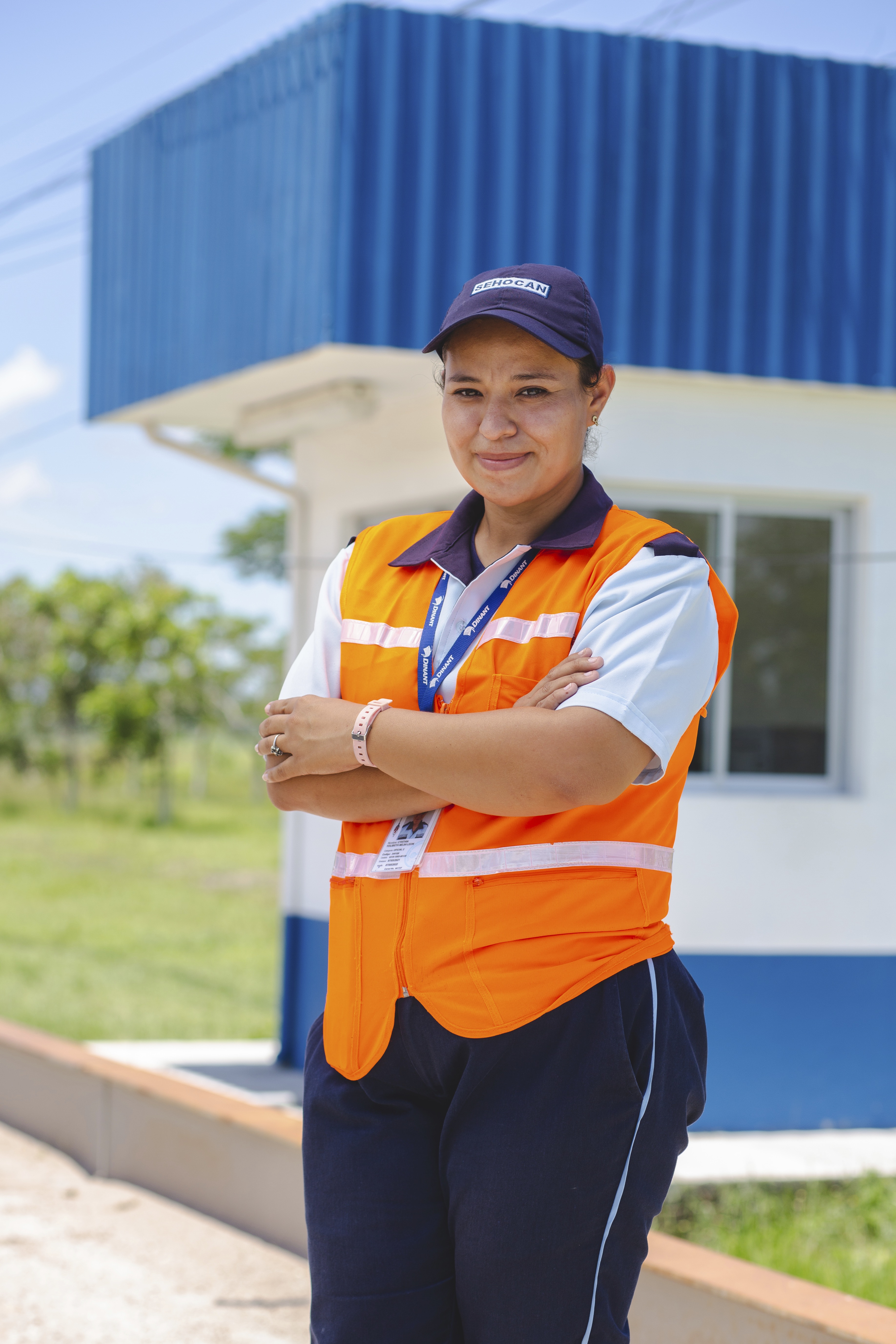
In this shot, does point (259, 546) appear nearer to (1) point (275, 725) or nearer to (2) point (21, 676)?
(2) point (21, 676)

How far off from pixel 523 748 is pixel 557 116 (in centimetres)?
513

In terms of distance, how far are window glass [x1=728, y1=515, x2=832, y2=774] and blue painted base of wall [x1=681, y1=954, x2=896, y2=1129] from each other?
901mm

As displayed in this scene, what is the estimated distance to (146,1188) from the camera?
4875 millimetres

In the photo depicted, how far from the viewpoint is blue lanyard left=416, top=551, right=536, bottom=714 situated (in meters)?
1.89

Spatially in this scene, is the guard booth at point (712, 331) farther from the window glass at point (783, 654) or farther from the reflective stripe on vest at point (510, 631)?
the reflective stripe on vest at point (510, 631)

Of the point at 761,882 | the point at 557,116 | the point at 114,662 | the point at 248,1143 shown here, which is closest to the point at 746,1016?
the point at 761,882

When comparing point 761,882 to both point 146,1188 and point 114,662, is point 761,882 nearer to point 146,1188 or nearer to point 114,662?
point 146,1188

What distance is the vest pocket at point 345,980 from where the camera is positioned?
6.07ft

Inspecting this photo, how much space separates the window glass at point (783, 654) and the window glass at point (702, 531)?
0.14 meters

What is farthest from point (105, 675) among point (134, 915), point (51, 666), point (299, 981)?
point (299, 981)

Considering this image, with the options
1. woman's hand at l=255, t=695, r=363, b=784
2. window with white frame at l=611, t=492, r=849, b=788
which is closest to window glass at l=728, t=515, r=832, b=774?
window with white frame at l=611, t=492, r=849, b=788

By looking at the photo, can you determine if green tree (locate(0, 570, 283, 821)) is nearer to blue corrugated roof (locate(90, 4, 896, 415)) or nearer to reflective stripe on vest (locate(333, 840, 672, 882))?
blue corrugated roof (locate(90, 4, 896, 415))

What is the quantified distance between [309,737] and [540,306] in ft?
2.08

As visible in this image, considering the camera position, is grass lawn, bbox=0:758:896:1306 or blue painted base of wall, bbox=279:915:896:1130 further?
blue painted base of wall, bbox=279:915:896:1130
